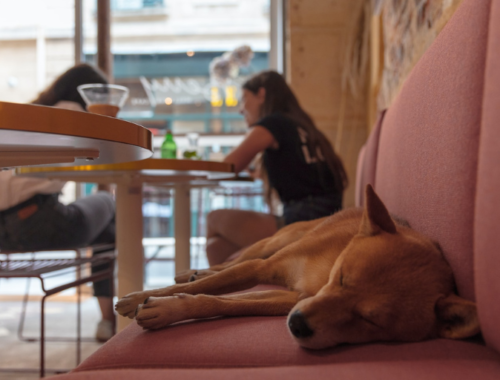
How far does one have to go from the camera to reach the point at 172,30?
15.9ft

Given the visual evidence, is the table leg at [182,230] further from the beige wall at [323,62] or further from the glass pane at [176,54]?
the glass pane at [176,54]

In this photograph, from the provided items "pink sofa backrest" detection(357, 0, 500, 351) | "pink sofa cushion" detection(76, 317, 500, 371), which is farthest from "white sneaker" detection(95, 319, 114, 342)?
"pink sofa backrest" detection(357, 0, 500, 351)

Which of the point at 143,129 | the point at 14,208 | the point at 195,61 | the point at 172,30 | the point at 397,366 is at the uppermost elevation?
the point at 172,30

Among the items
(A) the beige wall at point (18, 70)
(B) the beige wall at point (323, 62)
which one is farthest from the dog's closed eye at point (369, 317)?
(A) the beige wall at point (18, 70)

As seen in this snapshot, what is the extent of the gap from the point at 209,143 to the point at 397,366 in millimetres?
4048

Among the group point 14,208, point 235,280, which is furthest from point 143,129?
point 14,208

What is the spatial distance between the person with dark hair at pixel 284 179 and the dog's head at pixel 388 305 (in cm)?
146

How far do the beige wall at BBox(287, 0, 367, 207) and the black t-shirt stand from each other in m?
1.63

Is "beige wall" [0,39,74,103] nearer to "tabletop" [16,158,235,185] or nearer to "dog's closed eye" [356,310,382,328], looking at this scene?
"tabletop" [16,158,235,185]

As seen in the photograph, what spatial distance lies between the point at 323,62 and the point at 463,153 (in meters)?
3.47

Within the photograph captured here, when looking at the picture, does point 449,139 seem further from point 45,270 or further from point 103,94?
point 45,270

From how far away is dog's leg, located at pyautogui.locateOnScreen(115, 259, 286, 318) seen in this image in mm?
1167

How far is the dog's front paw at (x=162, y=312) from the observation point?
0.95 metres

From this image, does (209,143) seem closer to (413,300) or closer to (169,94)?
(169,94)
